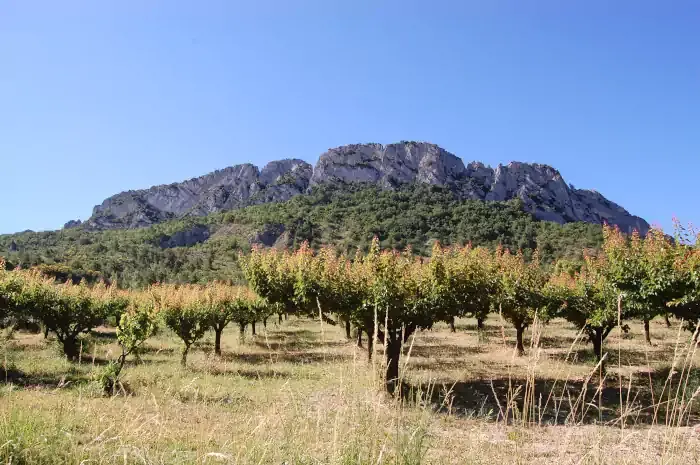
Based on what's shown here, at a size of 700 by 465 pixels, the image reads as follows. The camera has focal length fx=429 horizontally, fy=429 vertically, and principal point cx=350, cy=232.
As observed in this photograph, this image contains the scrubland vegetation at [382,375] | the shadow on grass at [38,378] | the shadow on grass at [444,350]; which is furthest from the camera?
the shadow on grass at [444,350]

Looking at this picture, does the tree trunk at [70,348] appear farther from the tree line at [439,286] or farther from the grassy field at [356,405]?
the tree line at [439,286]

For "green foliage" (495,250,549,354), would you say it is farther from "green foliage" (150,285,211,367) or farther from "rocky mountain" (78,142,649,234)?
"rocky mountain" (78,142,649,234)

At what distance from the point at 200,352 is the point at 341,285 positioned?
595 inches

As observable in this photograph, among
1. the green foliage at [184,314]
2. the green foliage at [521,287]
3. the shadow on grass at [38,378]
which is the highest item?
the green foliage at [521,287]

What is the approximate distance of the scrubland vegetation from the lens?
111 inches

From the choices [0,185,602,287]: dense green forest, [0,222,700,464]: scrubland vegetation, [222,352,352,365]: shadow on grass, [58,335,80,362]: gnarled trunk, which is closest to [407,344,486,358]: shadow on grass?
[0,222,700,464]: scrubland vegetation

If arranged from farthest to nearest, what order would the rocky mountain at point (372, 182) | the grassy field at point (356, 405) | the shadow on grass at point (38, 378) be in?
the rocky mountain at point (372, 182) < the shadow on grass at point (38, 378) < the grassy field at point (356, 405)

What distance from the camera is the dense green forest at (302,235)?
66.2 meters

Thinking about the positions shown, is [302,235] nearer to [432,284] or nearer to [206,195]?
[206,195]

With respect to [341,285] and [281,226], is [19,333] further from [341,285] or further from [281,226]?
[281,226]

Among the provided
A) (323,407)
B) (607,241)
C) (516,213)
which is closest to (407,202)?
(516,213)

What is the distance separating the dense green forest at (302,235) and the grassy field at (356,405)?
3319 cm

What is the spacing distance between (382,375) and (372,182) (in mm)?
→ 116280

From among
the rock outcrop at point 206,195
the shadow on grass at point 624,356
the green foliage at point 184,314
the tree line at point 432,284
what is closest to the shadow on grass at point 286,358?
the green foliage at point 184,314
